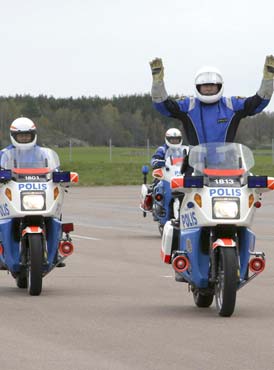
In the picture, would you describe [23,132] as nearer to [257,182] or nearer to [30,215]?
[30,215]

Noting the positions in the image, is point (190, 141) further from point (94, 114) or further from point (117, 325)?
point (94, 114)

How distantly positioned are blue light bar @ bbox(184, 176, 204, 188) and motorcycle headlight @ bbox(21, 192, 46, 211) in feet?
7.53

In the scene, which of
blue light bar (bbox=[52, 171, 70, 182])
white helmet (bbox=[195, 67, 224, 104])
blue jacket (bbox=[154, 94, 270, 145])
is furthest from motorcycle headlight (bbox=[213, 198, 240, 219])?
blue light bar (bbox=[52, 171, 70, 182])

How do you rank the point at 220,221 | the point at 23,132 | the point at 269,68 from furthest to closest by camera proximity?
the point at 23,132 → the point at 269,68 → the point at 220,221

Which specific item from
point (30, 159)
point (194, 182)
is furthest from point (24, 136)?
point (194, 182)

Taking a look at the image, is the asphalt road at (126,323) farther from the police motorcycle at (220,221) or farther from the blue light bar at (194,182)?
the blue light bar at (194,182)

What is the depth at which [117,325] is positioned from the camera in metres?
10.5

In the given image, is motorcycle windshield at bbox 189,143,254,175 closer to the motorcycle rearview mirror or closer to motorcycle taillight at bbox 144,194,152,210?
the motorcycle rearview mirror

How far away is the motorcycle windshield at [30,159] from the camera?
13.5 m

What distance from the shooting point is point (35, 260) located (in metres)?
12.6

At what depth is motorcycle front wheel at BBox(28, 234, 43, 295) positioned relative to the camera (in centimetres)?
1259

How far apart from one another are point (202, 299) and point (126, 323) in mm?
1450

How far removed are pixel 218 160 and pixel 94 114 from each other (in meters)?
139

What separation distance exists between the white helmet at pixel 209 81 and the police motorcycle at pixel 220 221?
554mm
